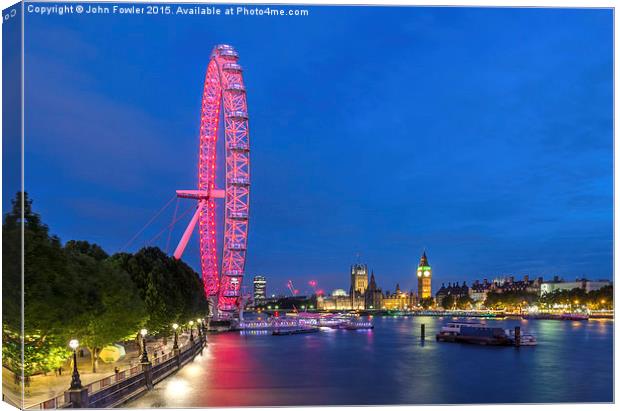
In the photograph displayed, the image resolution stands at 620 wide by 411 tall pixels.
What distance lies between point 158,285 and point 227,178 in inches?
621

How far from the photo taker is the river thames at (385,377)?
22.2 meters

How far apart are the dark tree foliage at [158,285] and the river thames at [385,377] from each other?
7.88 feet

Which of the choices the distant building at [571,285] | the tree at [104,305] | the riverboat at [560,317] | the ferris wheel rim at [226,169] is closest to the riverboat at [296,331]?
the ferris wheel rim at [226,169]

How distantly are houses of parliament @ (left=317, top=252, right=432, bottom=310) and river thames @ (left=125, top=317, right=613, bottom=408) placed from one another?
460 ft

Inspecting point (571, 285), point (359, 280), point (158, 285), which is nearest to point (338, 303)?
point (359, 280)

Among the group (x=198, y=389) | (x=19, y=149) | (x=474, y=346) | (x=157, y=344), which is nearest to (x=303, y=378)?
(x=198, y=389)

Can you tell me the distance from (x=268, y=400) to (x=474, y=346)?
110ft

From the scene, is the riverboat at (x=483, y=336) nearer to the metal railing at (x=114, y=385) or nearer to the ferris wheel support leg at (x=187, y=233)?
the ferris wheel support leg at (x=187, y=233)

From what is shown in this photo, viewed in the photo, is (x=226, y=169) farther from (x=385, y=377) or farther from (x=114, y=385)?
(x=114, y=385)

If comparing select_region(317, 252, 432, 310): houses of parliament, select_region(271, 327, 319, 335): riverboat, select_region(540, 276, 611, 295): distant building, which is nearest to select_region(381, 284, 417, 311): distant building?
select_region(317, 252, 432, 310): houses of parliament

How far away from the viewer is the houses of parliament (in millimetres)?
187250

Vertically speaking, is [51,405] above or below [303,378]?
above

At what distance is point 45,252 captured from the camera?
53.6ft

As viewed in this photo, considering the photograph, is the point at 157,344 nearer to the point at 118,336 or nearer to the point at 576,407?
the point at 118,336
